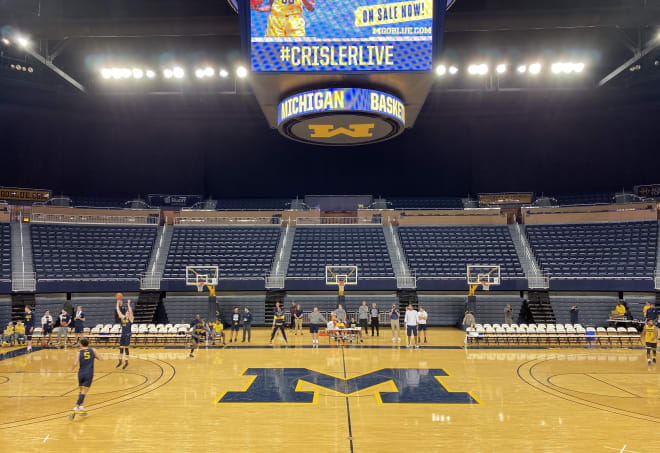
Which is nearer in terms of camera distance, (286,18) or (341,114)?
(286,18)

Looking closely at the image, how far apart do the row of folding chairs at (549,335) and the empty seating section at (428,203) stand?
14939 mm

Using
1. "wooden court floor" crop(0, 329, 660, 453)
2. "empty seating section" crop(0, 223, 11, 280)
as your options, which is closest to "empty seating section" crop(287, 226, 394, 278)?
"wooden court floor" crop(0, 329, 660, 453)

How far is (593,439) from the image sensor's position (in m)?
6.85

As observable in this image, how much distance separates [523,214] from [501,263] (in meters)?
6.62

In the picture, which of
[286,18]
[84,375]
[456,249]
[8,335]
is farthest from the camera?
[456,249]

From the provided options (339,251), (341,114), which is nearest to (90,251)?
(339,251)

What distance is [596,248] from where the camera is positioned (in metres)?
24.2

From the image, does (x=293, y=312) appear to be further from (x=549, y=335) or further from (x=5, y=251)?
(x=5, y=251)

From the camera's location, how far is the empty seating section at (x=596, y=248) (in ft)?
73.2

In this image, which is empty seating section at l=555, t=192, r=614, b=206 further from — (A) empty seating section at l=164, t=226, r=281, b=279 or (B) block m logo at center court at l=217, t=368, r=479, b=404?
(B) block m logo at center court at l=217, t=368, r=479, b=404

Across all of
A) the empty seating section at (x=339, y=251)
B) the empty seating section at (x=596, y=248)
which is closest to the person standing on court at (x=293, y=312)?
the empty seating section at (x=339, y=251)

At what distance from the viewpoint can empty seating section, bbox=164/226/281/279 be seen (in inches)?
927

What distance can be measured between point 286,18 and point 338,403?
11160mm

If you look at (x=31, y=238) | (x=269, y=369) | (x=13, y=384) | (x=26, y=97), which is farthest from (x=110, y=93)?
(x=269, y=369)
